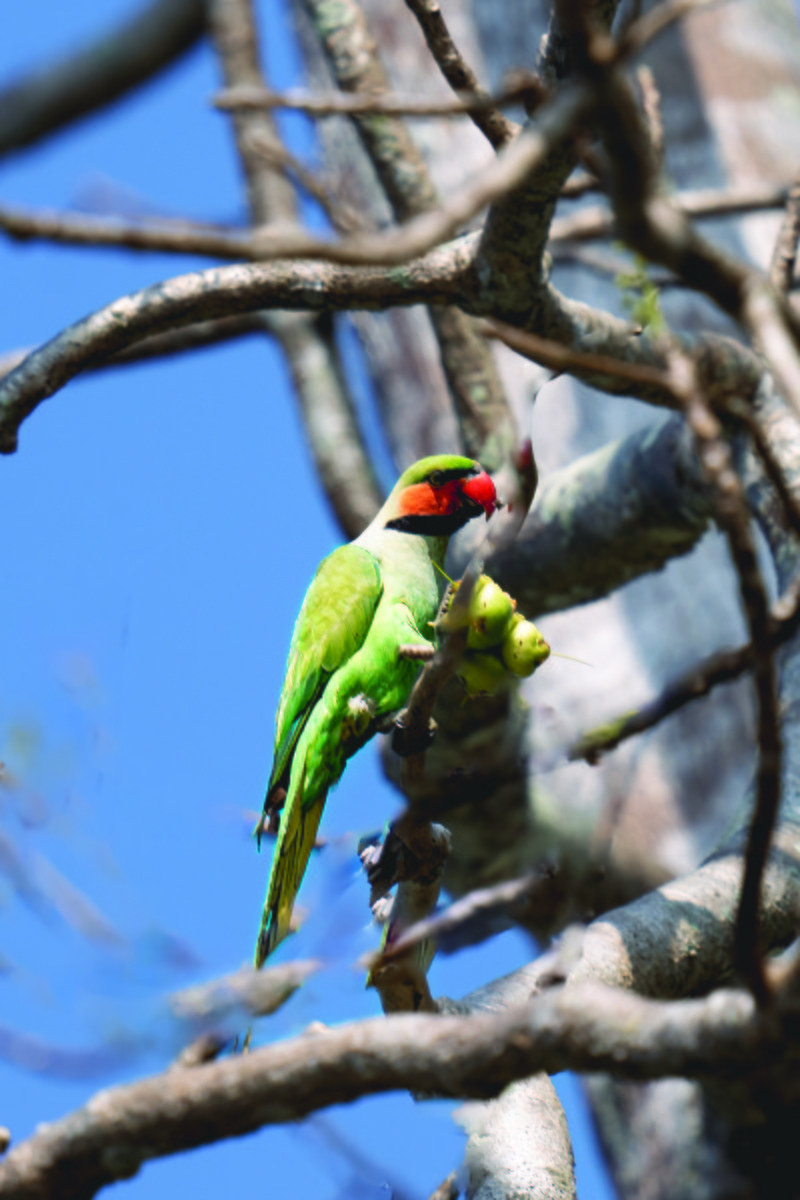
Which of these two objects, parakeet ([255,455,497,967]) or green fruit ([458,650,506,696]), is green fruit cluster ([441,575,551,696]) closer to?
green fruit ([458,650,506,696])

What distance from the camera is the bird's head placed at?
11.8 ft

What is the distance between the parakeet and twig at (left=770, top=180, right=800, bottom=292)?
4.04 feet

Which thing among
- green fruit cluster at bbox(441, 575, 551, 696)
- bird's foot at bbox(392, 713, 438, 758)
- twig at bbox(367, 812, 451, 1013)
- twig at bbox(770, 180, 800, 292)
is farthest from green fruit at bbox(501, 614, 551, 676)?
twig at bbox(770, 180, 800, 292)

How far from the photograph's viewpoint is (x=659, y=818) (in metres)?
4.86

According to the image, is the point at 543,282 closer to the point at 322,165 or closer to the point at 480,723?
the point at 480,723

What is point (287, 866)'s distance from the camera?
2.83 metres

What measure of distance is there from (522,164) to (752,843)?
28.2 inches

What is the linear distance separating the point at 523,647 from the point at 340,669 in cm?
110

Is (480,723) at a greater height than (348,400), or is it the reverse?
(348,400)

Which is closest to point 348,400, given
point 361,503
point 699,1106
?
point 361,503

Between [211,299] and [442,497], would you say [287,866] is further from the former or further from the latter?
[211,299]

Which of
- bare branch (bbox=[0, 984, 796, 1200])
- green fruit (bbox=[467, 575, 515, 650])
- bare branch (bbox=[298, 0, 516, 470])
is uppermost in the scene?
bare branch (bbox=[298, 0, 516, 470])

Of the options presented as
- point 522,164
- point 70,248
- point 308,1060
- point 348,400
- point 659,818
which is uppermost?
point 348,400

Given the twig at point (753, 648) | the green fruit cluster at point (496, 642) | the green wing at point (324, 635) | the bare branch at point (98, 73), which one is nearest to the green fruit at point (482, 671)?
the green fruit cluster at point (496, 642)
